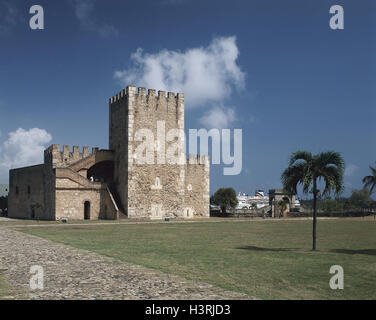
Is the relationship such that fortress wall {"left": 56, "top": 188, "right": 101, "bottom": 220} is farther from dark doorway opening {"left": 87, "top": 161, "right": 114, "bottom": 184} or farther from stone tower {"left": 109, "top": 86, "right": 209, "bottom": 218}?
dark doorway opening {"left": 87, "top": 161, "right": 114, "bottom": 184}

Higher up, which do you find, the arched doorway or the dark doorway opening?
the dark doorway opening

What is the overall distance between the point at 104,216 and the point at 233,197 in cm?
2164

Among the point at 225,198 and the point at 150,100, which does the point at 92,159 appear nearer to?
the point at 150,100

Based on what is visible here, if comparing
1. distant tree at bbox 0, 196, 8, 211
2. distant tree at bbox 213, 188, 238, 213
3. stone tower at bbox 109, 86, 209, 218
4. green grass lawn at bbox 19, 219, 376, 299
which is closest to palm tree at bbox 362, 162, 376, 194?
green grass lawn at bbox 19, 219, 376, 299

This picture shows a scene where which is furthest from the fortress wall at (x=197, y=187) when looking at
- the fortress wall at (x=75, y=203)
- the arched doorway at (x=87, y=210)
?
the arched doorway at (x=87, y=210)

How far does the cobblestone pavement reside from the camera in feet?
23.1

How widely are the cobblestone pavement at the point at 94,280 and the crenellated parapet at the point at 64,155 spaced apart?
26807 mm

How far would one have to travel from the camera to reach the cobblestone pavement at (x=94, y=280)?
7055mm

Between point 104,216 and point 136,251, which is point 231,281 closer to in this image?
point 136,251

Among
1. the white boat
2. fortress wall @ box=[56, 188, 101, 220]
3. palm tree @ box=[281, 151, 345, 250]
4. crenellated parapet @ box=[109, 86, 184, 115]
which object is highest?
crenellated parapet @ box=[109, 86, 184, 115]

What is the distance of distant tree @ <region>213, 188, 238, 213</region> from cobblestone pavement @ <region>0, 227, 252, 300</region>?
4257 centimetres

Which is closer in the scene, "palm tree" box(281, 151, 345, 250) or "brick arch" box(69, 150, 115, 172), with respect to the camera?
"palm tree" box(281, 151, 345, 250)

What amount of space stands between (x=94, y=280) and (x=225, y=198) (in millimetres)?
46575

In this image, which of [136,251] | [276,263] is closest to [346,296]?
[276,263]
